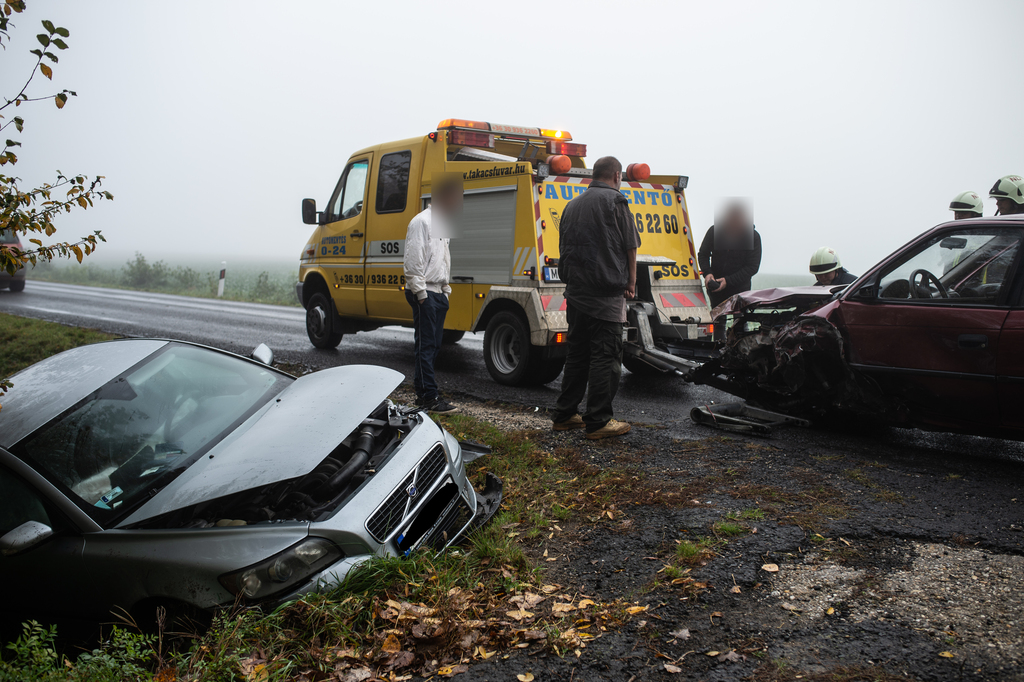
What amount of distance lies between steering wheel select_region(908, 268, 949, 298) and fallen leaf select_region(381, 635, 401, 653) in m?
3.98

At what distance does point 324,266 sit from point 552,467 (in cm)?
615

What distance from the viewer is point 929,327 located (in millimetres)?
4594

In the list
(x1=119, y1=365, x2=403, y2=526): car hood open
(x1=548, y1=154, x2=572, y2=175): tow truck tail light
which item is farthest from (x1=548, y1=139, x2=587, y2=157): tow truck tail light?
(x1=119, y1=365, x2=403, y2=526): car hood open

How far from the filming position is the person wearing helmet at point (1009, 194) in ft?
19.4

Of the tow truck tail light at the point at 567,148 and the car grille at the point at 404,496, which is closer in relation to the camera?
the car grille at the point at 404,496

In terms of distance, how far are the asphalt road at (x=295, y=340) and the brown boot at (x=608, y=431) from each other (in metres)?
0.59

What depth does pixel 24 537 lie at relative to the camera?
2770mm

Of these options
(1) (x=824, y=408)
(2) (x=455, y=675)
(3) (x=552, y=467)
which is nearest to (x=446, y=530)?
(2) (x=455, y=675)

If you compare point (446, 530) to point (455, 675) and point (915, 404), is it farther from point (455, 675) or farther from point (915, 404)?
point (915, 404)

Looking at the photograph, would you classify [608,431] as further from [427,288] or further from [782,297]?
[427,288]

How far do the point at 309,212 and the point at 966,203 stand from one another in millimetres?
7630

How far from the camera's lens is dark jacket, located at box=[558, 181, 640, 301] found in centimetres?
518

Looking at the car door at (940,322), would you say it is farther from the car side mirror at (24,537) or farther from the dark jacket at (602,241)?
the car side mirror at (24,537)

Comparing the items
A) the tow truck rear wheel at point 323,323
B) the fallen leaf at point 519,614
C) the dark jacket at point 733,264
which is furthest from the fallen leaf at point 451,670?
the tow truck rear wheel at point 323,323
